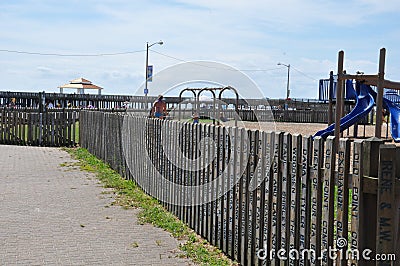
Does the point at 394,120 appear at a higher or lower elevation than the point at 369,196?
higher

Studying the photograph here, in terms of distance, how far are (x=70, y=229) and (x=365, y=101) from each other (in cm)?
1264

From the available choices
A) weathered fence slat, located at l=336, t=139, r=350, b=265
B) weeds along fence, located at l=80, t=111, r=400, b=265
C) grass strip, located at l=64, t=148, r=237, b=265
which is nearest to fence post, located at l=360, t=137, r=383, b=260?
weeds along fence, located at l=80, t=111, r=400, b=265

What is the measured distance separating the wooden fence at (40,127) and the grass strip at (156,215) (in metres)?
6.03

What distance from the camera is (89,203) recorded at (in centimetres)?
939

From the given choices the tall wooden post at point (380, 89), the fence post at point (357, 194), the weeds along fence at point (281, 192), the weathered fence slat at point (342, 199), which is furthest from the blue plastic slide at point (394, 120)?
the fence post at point (357, 194)

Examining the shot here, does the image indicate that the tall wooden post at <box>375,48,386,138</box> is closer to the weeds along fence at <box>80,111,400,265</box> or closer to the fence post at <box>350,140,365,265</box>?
the weeds along fence at <box>80,111,400,265</box>

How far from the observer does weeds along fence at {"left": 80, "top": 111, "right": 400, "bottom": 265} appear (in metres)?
3.75

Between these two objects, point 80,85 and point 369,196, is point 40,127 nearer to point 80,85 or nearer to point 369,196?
point 369,196

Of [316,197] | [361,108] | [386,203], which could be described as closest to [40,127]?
[361,108]

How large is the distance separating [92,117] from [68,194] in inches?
275

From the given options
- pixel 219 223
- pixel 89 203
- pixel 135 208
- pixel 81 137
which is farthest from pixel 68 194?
pixel 81 137

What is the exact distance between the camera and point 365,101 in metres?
17.6

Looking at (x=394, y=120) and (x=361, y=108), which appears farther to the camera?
(x=361, y=108)

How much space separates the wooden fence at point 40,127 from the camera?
20156 millimetres
